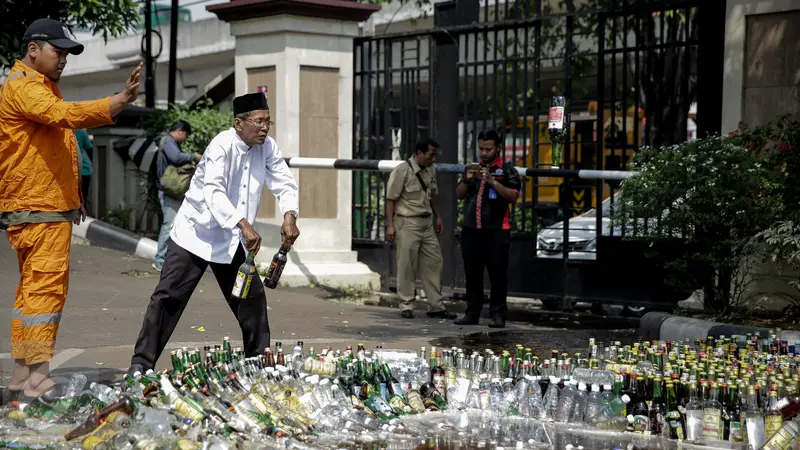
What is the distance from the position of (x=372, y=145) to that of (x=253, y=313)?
25.3 feet

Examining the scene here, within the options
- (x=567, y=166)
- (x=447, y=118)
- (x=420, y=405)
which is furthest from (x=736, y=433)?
(x=447, y=118)

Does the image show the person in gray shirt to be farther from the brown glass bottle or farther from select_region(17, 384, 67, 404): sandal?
select_region(17, 384, 67, 404): sandal

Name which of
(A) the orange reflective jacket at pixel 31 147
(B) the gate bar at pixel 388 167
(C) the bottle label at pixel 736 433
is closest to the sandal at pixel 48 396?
(A) the orange reflective jacket at pixel 31 147

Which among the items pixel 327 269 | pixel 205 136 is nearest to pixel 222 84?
pixel 205 136

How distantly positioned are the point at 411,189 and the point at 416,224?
1.25 feet

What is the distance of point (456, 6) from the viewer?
14.2 metres

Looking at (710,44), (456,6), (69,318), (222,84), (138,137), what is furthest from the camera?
(222,84)

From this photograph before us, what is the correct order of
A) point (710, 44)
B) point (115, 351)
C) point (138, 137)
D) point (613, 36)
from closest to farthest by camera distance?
point (115, 351)
point (710, 44)
point (613, 36)
point (138, 137)

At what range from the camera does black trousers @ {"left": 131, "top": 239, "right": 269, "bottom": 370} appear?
7531 millimetres

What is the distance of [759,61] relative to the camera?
11352mm

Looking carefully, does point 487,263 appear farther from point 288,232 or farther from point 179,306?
point 179,306

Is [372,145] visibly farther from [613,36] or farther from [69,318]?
[69,318]

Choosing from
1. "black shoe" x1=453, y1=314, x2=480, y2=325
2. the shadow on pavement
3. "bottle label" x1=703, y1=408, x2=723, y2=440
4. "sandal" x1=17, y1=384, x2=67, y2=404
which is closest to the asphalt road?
the shadow on pavement

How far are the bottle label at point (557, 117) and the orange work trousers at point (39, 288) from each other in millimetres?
6656
